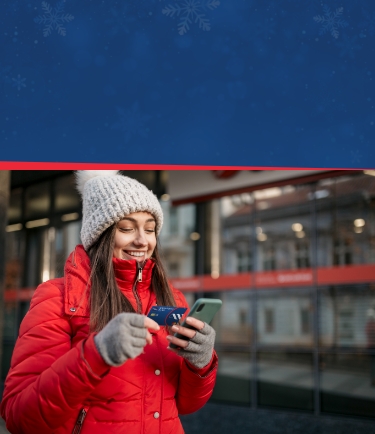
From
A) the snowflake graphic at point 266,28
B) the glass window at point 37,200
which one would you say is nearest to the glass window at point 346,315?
the glass window at point 37,200

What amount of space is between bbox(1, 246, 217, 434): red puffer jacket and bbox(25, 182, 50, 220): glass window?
5.61 m

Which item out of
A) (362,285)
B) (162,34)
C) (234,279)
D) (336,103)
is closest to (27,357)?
(162,34)

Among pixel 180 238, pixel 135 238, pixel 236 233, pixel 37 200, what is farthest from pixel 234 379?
pixel 135 238

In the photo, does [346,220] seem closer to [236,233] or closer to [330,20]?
[236,233]

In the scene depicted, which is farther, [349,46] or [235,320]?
[235,320]

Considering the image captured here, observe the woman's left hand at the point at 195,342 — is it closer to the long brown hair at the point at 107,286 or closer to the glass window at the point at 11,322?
the long brown hair at the point at 107,286

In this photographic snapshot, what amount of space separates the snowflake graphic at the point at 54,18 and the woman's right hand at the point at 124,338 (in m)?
1.54

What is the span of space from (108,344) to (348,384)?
8938 millimetres

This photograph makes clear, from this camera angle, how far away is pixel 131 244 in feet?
7.30

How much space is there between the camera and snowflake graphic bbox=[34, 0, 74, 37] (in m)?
2.64

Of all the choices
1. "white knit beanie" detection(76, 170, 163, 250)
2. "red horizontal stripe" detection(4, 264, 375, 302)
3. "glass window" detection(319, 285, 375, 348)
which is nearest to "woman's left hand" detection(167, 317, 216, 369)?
"white knit beanie" detection(76, 170, 163, 250)

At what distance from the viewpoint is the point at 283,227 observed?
11016 millimetres

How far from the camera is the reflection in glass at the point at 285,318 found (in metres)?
10.4

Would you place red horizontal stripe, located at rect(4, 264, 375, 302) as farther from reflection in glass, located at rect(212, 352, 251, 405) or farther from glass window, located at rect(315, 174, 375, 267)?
reflection in glass, located at rect(212, 352, 251, 405)
